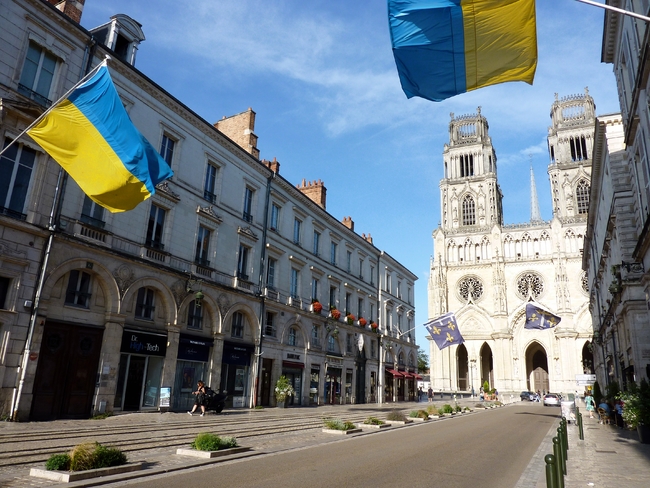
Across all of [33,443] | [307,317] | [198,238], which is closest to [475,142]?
[307,317]

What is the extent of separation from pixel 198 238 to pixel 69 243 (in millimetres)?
7568

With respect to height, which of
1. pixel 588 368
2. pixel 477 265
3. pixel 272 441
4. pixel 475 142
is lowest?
pixel 272 441

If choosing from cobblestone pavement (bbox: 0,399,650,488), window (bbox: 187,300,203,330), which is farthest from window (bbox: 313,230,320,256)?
cobblestone pavement (bbox: 0,399,650,488)

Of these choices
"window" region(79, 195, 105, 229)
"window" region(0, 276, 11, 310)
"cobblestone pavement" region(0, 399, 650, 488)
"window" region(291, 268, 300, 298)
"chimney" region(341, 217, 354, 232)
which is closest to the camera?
"cobblestone pavement" region(0, 399, 650, 488)

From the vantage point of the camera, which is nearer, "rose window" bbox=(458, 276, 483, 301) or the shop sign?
the shop sign

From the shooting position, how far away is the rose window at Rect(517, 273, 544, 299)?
75.6 m

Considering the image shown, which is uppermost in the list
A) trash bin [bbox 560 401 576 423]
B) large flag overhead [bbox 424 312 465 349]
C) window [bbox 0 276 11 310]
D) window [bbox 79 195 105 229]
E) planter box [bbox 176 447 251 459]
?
window [bbox 79 195 105 229]

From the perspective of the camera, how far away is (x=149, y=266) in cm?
2102

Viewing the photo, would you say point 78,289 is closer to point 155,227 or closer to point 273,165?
point 155,227

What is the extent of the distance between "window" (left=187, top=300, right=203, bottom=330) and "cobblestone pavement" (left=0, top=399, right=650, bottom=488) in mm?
5277

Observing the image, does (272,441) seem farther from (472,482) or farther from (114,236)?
(114,236)

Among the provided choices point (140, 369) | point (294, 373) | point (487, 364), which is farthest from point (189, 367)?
point (487, 364)

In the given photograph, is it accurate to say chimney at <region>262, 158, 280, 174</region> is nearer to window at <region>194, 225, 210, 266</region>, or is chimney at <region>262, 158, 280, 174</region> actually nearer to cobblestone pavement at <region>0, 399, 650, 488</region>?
window at <region>194, 225, 210, 266</region>

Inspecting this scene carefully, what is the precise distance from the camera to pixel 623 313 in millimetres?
24047
